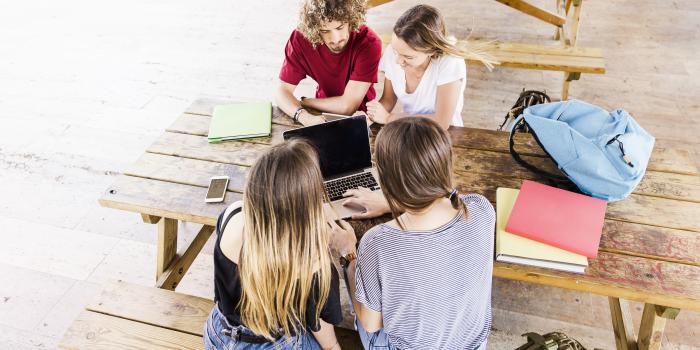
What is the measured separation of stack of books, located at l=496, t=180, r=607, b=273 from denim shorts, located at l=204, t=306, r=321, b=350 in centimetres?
64

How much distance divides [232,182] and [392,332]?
0.77m

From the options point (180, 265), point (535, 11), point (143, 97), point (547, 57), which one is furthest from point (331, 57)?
point (535, 11)

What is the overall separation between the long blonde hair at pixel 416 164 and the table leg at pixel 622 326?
113 cm

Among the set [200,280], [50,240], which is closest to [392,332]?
[200,280]

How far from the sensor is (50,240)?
2.64 metres

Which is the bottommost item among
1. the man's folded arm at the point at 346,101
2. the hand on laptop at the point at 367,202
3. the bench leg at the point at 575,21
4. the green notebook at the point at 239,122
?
the hand on laptop at the point at 367,202

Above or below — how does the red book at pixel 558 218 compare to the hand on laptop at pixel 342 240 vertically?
above

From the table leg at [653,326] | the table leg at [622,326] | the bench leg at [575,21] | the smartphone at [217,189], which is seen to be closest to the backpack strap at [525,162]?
the table leg at [653,326]

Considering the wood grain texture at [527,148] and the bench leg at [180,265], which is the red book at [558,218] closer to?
the wood grain texture at [527,148]

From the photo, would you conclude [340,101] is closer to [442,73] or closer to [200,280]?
[442,73]

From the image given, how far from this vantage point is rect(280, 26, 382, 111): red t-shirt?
220 cm

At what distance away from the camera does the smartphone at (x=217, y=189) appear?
5.46ft

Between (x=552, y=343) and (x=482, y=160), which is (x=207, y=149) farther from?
(x=552, y=343)

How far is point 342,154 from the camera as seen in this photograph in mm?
1711
